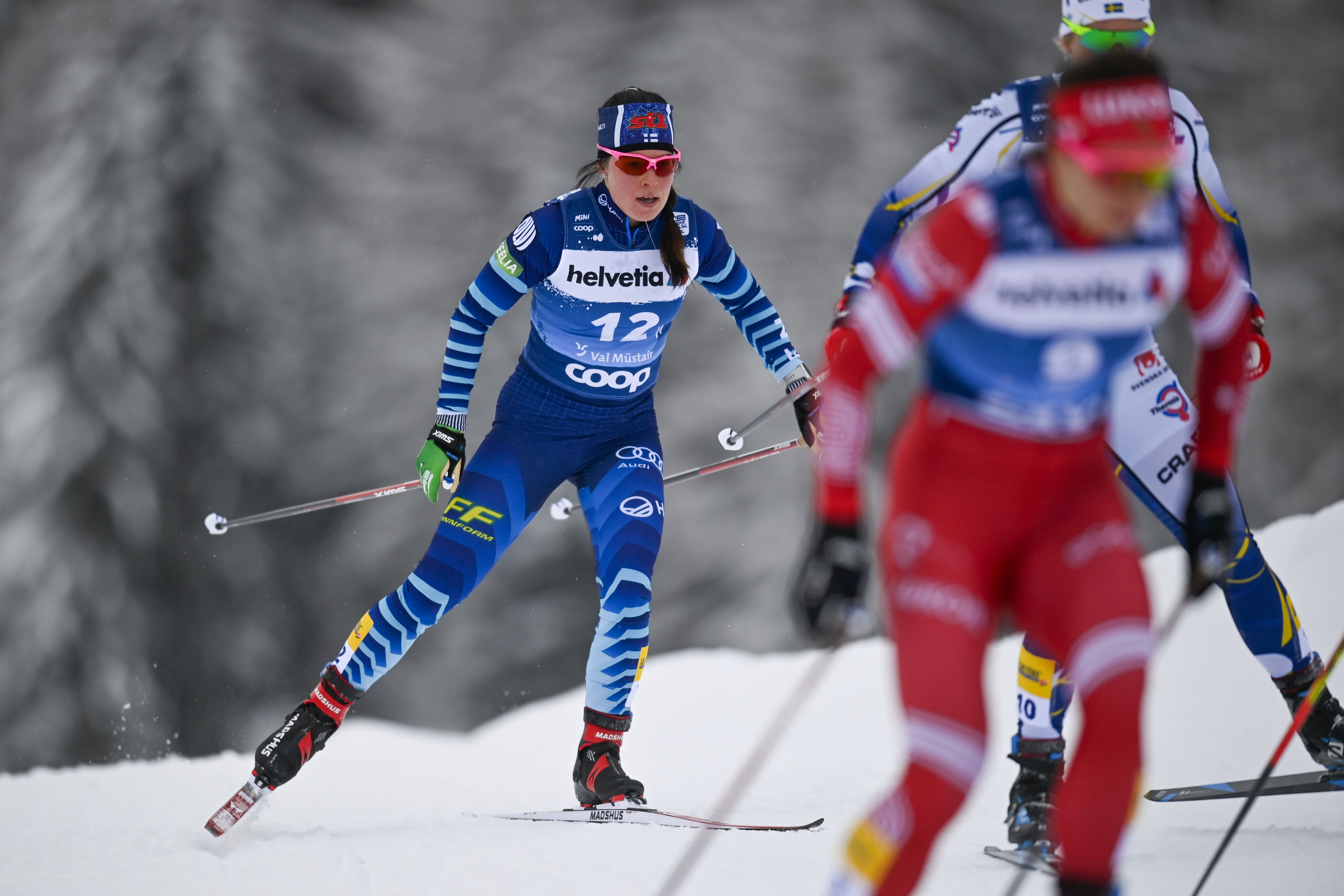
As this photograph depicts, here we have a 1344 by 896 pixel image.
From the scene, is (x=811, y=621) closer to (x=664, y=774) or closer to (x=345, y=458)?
(x=664, y=774)

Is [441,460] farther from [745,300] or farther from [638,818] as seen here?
[638,818]

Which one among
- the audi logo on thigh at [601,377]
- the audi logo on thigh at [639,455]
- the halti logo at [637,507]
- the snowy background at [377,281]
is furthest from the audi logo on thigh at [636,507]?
the snowy background at [377,281]

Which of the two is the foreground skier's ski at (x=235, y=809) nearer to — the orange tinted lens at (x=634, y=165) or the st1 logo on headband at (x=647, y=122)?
the orange tinted lens at (x=634, y=165)

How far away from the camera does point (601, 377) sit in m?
3.56

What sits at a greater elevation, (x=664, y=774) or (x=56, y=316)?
(x=56, y=316)

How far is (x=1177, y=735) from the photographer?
460 cm

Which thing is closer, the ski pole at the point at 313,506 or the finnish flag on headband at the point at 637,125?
the finnish flag on headband at the point at 637,125

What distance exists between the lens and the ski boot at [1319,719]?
281cm

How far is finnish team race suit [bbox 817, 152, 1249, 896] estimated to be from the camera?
1632mm

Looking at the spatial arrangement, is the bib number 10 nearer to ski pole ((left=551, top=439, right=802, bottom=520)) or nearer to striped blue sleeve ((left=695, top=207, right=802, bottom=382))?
striped blue sleeve ((left=695, top=207, right=802, bottom=382))

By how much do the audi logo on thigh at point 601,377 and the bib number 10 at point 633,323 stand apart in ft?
0.33

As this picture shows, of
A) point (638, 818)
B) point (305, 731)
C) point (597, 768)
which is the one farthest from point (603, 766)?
point (305, 731)

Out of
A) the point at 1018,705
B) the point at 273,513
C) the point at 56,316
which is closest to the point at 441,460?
the point at 273,513

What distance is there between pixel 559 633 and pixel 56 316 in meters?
3.45
